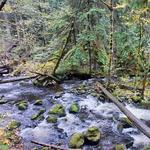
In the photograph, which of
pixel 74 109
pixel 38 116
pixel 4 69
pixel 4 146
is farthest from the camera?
pixel 4 69

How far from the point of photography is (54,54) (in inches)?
773

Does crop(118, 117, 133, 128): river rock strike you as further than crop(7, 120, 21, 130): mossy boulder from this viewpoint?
No

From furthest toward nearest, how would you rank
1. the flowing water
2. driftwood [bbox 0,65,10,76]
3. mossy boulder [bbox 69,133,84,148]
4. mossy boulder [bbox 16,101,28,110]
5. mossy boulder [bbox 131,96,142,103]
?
driftwood [bbox 0,65,10,76], mossy boulder [bbox 131,96,142,103], mossy boulder [bbox 16,101,28,110], the flowing water, mossy boulder [bbox 69,133,84,148]

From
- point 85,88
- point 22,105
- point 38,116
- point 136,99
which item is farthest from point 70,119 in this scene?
point 85,88

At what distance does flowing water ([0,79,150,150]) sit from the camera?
10.7 m

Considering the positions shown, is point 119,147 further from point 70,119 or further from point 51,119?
point 51,119

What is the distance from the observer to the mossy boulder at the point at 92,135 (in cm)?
1038

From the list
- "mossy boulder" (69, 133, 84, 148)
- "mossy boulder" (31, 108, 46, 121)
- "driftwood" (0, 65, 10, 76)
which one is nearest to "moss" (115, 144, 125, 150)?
"mossy boulder" (69, 133, 84, 148)

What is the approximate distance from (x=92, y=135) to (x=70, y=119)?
2311mm

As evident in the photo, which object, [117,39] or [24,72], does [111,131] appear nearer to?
[117,39]

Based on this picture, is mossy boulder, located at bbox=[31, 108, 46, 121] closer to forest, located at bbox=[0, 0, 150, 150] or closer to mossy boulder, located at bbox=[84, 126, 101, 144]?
forest, located at bbox=[0, 0, 150, 150]

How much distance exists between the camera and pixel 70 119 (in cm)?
1279

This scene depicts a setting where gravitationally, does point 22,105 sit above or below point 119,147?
above

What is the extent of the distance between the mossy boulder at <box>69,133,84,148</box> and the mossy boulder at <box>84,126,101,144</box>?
Result: 0.22 metres
